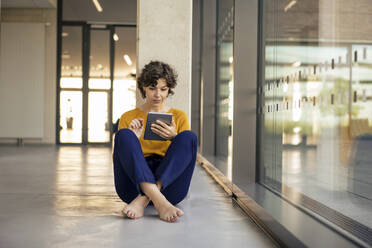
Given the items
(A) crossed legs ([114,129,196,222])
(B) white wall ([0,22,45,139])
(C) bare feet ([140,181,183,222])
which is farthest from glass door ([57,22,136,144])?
(C) bare feet ([140,181,183,222])

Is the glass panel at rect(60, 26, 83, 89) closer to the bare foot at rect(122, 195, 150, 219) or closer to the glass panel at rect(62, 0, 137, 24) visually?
the glass panel at rect(62, 0, 137, 24)

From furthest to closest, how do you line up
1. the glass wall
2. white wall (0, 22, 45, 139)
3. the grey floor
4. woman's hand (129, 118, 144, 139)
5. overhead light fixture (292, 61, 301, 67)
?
white wall (0, 22, 45, 139)
woman's hand (129, 118, 144, 139)
overhead light fixture (292, 61, 301, 67)
the grey floor
the glass wall

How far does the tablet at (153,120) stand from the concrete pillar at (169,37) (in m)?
0.73

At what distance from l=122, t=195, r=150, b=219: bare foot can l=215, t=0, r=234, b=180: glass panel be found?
2.29m

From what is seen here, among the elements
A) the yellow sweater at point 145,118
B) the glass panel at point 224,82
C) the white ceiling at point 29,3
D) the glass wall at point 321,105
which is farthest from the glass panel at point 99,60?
the yellow sweater at point 145,118

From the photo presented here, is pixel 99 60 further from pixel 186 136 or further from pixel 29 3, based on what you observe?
pixel 186 136

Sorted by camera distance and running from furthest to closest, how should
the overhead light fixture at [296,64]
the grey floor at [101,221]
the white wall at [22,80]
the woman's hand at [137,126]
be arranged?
the white wall at [22,80] → the woman's hand at [137,126] → the overhead light fixture at [296,64] → the grey floor at [101,221]

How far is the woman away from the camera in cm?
246

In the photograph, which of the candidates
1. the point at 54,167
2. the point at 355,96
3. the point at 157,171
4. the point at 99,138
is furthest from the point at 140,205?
the point at 99,138

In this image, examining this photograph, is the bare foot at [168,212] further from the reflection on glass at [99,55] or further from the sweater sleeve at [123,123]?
the reflection on glass at [99,55]

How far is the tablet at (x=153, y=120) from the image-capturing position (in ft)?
8.39

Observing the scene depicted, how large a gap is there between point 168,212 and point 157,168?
317 millimetres

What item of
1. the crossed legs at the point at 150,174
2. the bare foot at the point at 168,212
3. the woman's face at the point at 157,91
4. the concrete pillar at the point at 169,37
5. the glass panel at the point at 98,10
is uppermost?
the glass panel at the point at 98,10

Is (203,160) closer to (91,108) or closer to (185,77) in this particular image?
(185,77)
